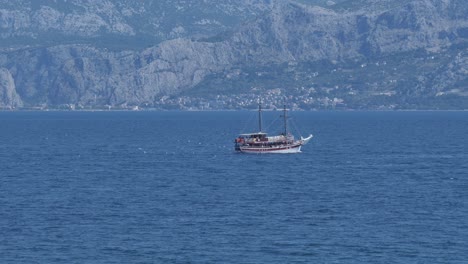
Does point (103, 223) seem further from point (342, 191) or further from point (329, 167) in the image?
point (329, 167)

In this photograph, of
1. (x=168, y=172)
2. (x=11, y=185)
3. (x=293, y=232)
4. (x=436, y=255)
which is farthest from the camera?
(x=168, y=172)

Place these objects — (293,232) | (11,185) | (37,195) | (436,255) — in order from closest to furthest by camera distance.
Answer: (436,255) < (293,232) < (37,195) < (11,185)

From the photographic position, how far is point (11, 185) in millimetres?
144125

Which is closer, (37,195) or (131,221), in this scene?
(131,221)

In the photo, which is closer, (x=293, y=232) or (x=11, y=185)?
(x=293, y=232)

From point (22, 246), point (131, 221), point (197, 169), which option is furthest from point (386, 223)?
point (197, 169)

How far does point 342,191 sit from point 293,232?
3290 centimetres

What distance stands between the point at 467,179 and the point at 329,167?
→ 28302 mm

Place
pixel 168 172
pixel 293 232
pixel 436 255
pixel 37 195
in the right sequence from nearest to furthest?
pixel 436 255, pixel 293 232, pixel 37 195, pixel 168 172

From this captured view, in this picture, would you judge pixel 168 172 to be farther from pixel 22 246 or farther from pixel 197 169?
pixel 22 246

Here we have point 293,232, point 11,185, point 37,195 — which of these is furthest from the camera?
point 11,185

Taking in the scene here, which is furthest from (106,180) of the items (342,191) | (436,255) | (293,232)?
(436,255)

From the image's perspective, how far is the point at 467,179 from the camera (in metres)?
151

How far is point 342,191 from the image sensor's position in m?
136
